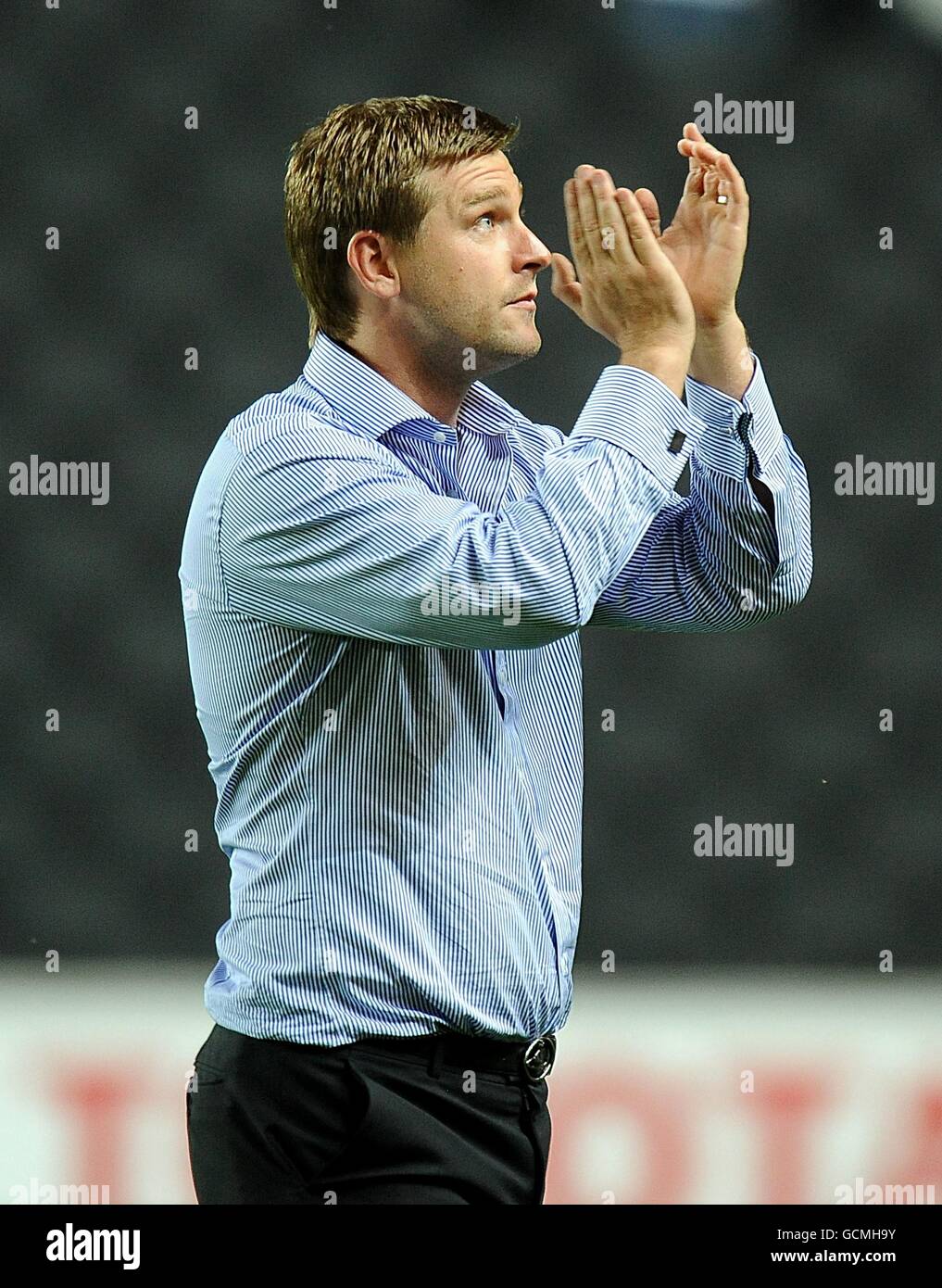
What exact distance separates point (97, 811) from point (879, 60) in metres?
1.84

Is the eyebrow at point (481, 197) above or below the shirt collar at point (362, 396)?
above

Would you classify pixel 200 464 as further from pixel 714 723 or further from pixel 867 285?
pixel 867 285

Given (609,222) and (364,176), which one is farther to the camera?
(364,176)

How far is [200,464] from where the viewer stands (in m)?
2.95

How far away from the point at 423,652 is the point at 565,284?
412mm

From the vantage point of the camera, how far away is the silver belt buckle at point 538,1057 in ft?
5.01

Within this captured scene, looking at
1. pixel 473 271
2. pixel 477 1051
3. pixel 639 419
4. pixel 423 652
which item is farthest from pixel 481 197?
pixel 477 1051

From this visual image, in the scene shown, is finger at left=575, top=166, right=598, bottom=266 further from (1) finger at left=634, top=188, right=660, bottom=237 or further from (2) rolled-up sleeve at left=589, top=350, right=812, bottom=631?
(2) rolled-up sleeve at left=589, top=350, right=812, bottom=631

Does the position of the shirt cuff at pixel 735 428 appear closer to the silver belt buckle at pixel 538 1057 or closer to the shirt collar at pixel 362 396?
the shirt collar at pixel 362 396

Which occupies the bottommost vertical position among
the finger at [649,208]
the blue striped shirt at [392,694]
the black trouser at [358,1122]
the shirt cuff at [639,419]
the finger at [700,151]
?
the black trouser at [358,1122]

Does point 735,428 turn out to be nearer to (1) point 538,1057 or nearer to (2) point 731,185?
(2) point 731,185

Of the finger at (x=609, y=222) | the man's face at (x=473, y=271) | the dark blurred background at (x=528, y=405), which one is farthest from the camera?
the dark blurred background at (x=528, y=405)

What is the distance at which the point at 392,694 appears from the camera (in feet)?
4.90

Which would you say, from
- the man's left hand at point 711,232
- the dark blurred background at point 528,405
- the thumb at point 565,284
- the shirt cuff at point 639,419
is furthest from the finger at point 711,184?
the dark blurred background at point 528,405
